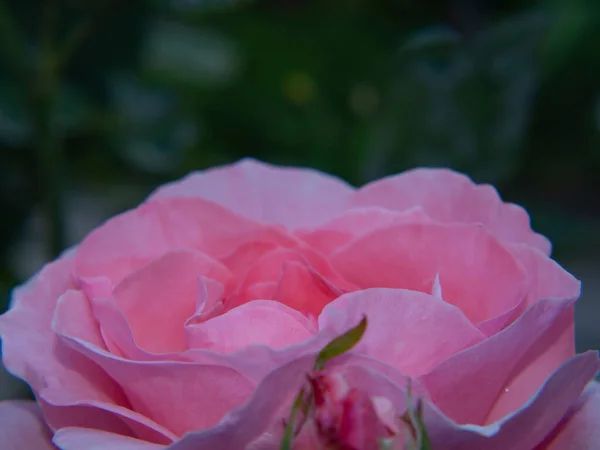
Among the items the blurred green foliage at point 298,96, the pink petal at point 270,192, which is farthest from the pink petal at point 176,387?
the blurred green foliage at point 298,96

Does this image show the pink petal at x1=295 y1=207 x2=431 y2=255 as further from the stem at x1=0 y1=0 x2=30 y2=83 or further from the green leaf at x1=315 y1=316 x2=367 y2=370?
the stem at x1=0 y1=0 x2=30 y2=83

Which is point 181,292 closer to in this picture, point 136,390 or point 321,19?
point 136,390

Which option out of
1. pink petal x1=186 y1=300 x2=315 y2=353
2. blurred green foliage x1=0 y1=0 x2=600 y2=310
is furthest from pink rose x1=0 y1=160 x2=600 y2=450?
blurred green foliage x1=0 y1=0 x2=600 y2=310

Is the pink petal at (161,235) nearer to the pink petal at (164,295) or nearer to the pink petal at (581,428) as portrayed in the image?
the pink petal at (164,295)

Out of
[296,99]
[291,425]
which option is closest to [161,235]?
[291,425]

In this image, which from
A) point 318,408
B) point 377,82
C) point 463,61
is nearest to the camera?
point 318,408

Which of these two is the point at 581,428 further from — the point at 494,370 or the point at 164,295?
the point at 164,295

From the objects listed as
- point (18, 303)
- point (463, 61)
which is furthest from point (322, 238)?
point (463, 61)
